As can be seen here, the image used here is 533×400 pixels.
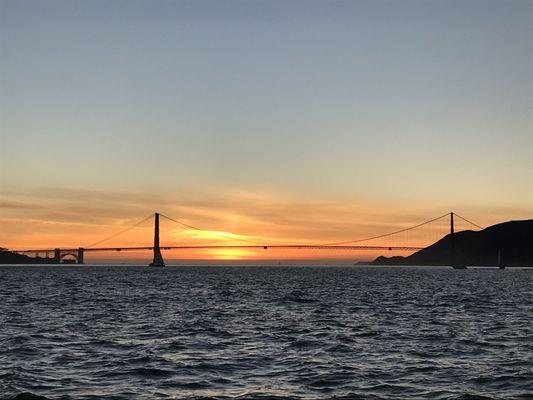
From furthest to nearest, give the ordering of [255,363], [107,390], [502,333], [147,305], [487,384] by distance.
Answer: [147,305] < [502,333] < [255,363] < [487,384] < [107,390]

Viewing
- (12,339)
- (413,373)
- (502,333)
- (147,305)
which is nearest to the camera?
(413,373)

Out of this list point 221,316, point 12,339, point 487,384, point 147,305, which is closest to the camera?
point 487,384

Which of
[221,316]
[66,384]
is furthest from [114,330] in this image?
[66,384]

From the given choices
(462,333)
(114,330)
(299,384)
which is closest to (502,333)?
(462,333)

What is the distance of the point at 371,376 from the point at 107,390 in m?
8.59

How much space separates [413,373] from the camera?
883 inches

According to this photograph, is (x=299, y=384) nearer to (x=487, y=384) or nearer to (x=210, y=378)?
(x=210, y=378)

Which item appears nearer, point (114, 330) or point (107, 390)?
point (107, 390)

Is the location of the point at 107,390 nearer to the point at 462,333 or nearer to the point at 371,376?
the point at 371,376

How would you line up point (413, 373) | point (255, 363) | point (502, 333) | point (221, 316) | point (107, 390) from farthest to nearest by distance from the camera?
1. point (221, 316)
2. point (502, 333)
3. point (255, 363)
4. point (413, 373)
5. point (107, 390)

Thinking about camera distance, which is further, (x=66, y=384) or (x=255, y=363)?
(x=255, y=363)

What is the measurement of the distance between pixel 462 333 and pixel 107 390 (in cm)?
2106

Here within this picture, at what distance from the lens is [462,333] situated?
34188 millimetres

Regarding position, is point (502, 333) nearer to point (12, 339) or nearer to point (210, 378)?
point (210, 378)
